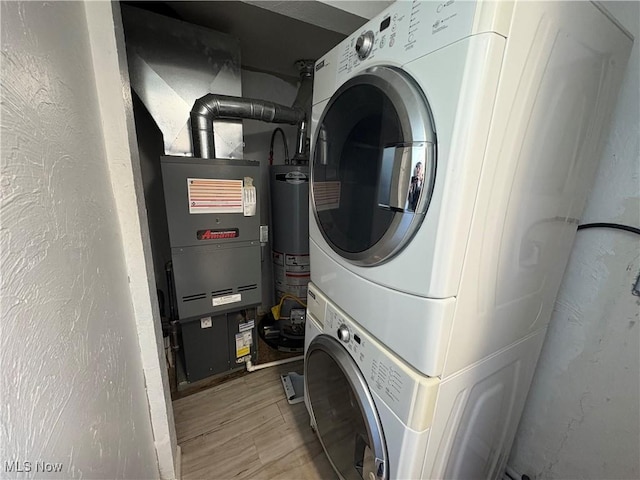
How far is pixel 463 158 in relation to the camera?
496 mm

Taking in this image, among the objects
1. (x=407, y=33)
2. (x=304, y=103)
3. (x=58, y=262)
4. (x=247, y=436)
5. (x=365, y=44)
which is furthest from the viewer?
(x=304, y=103)

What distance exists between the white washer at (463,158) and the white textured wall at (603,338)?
11 centimetres

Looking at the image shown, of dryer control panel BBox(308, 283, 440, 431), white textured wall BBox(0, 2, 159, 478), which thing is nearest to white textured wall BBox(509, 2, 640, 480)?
dryer control panel BBox(308, 283, 440, 431)

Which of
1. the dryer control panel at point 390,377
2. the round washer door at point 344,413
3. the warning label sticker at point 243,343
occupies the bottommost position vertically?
the warning label sticker at point 243,343

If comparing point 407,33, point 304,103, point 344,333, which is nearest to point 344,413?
point 344,333

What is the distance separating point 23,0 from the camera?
15.4 inches

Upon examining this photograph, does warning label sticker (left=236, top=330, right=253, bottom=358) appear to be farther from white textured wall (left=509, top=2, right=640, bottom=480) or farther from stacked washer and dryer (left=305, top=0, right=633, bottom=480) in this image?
white textured wall (left=509, top=2, right=640, bottom=480)

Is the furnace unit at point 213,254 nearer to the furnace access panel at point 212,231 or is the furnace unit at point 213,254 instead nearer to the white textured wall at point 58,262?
the furnace access panel at point 212,231

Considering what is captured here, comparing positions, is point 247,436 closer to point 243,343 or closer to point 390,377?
point 243,343

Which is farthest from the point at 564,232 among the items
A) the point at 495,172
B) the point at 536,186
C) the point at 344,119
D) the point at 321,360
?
the point at 321,360

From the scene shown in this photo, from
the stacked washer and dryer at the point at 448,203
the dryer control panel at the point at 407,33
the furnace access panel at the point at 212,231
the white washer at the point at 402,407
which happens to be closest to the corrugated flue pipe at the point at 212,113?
the furnace access panel at the point at 212,231

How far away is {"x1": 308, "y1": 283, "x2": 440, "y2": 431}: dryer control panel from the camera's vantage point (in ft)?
2.06

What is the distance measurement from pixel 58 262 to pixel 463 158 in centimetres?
72

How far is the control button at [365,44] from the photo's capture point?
0.66 metres
